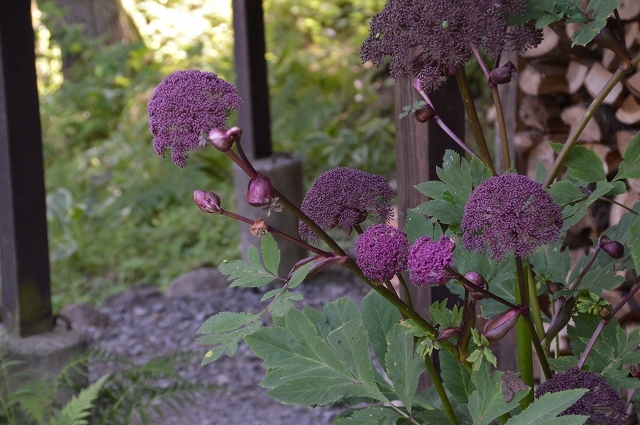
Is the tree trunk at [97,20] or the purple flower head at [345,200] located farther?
the tree trunk at [97,20]

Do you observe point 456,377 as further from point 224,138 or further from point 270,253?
point 224,138

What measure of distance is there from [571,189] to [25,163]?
1.70m

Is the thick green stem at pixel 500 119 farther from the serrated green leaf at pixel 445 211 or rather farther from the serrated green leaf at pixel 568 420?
the serrated green leaf at pixel 568 420

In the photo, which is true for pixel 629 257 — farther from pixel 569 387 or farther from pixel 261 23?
pixel 261 23

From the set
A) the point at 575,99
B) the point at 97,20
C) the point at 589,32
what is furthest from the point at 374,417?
the point at 97,20

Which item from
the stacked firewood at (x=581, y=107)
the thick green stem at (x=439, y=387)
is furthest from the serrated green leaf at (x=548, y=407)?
the stacked firewood at (x=581, y=107)

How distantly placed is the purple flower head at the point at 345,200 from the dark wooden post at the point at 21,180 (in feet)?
4.94

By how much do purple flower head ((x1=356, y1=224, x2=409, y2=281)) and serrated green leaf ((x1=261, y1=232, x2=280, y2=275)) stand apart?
0.11 meters

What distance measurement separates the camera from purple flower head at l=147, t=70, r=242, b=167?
673 mm

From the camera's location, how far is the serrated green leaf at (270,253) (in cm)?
78

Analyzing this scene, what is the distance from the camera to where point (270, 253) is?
2.57 ft

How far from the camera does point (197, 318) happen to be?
341 cm

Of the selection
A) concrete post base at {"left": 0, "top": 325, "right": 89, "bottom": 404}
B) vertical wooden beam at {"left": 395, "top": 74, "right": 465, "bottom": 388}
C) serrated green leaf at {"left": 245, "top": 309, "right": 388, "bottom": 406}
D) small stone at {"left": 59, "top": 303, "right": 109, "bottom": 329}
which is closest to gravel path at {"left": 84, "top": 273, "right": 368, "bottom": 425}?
small stone at {"left": 59, "top": 303, "right": 109, "bottom": 329}

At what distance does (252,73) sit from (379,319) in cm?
235
